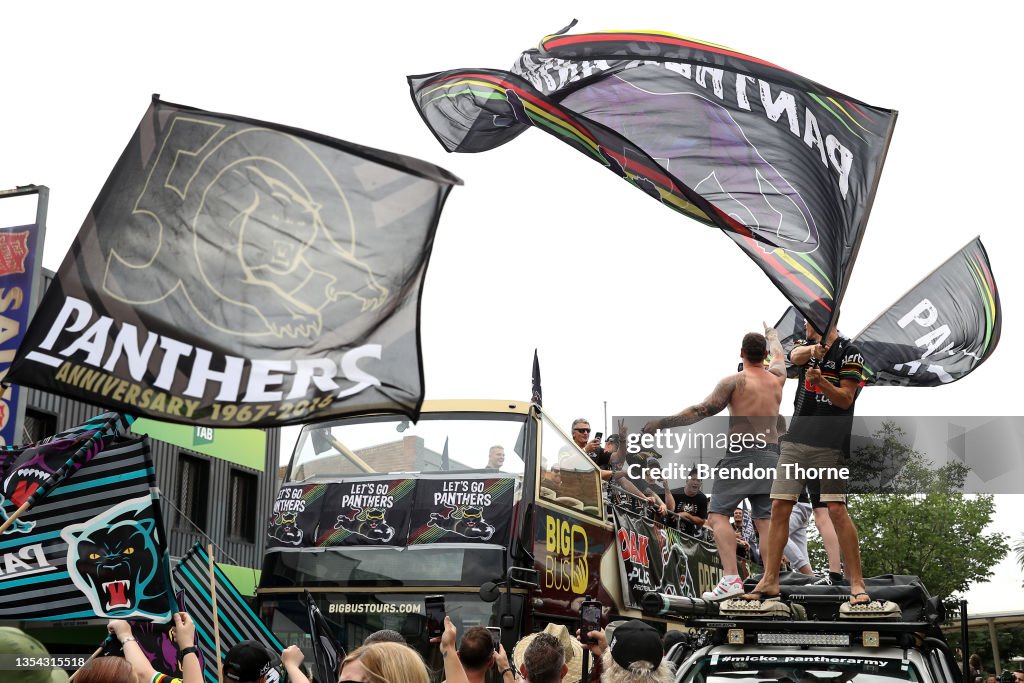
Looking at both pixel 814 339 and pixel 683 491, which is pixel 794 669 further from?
pixel 683 491

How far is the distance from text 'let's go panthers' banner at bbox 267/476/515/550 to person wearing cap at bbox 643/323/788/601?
2.71 metres

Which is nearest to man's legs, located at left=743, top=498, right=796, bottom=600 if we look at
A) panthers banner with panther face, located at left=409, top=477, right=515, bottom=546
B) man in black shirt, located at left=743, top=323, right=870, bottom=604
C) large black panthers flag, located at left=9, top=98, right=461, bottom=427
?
man in black shirt, located at left=743, top=323, right=870, bottom=604

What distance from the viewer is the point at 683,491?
15594 millimetres

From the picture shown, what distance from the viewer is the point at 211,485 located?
73.7 ft

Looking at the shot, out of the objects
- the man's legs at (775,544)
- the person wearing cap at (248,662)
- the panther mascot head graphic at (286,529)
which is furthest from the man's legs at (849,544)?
the panther mascot head graphic at (286,529)

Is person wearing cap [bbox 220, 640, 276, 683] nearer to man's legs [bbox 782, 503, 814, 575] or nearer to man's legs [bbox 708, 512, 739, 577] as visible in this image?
man's legs [bbox 708, 512, 739, 577]

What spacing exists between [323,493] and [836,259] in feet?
20.4

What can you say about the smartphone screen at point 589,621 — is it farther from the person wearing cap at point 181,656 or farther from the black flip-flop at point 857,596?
the person wearing cap at point 181,656

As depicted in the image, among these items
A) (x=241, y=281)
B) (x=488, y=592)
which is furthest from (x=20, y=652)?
(x=488, y=592)

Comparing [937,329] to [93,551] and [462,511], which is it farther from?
[93,551]

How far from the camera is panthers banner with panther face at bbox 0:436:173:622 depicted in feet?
19.6

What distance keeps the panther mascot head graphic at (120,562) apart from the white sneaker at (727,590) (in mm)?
3580

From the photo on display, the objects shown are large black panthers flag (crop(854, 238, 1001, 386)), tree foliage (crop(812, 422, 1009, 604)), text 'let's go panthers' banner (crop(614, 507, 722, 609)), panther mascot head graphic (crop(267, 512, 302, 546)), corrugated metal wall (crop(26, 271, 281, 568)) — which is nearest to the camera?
large black panthers flag (crop(854, 238, 1001, 386))

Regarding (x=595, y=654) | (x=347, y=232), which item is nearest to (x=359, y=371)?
(x=347, y=232)
